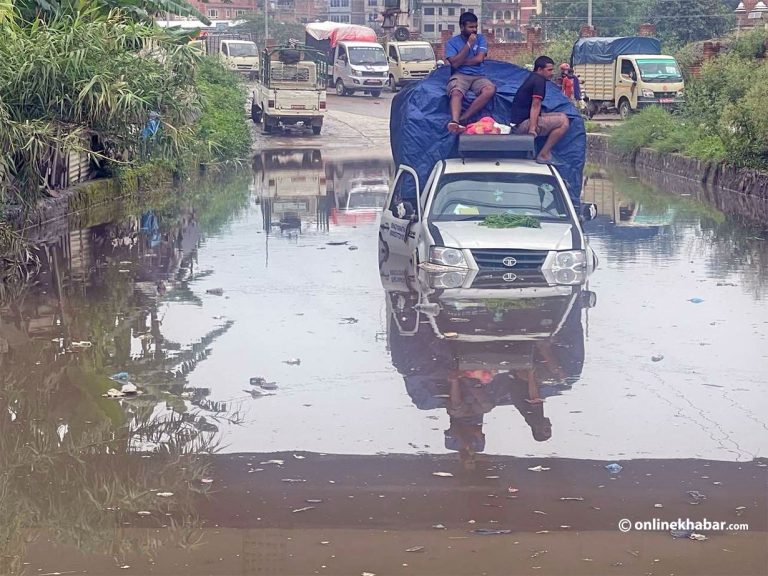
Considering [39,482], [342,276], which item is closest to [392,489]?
[39,482]

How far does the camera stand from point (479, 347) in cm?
1162

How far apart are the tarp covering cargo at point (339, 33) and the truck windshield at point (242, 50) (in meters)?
3.61

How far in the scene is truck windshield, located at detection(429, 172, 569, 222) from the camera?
50.0 feet

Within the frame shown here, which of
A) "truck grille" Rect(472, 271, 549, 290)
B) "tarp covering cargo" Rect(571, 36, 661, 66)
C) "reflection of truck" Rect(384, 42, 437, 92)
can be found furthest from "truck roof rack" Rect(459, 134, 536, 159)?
"reflection of truck" Rect(384, 42, 437, 92)

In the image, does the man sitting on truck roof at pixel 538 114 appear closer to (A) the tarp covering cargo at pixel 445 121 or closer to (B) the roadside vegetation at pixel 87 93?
(A) the tarp covering cargo at pixel 445 121

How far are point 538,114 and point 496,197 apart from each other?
1.72m

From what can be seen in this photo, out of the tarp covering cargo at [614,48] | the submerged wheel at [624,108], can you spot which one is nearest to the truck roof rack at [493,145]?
the submerged wheel at [624,108]

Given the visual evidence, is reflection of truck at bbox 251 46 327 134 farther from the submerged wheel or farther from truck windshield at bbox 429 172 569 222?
truck windshield at bbox 429 172 569 222

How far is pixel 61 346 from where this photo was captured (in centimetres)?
1193

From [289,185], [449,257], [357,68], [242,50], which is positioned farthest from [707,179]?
[242,50]

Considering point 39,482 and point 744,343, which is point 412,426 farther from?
point 744,343

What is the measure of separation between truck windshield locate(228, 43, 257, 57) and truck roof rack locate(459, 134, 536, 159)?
4930 cm

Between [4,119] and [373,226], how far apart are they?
28.2ft

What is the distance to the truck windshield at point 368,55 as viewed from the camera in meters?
58.6
